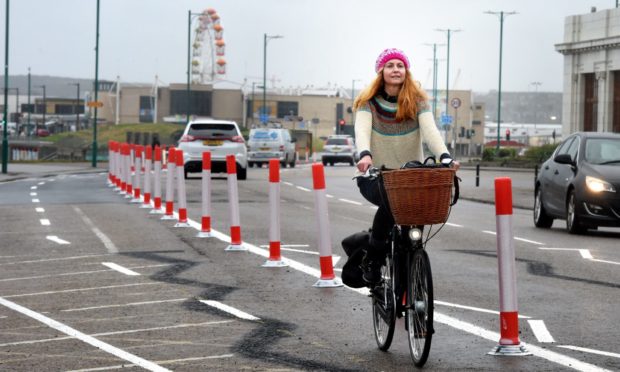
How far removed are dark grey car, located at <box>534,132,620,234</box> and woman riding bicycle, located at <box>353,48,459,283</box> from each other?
11.2 metres

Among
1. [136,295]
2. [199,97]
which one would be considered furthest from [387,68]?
[199,97]

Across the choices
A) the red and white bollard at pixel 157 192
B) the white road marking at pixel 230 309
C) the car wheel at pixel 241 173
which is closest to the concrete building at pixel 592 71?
the car wheel at pixel 241 173

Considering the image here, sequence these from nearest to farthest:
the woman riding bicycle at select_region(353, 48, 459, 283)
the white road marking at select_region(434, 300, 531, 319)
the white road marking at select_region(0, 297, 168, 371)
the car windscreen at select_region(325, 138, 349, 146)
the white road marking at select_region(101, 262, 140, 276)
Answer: the white road marking at select_region(0, 297, 168, 371) < the woman riding bicycle at select_region(353, 48, 459, 283) < the white road marking at select_region(434, 300, 531, 319) < the white road marking at select_region(101, 262, 140, 276) < the car windscreen at select_region(325, 138, 349, 146)

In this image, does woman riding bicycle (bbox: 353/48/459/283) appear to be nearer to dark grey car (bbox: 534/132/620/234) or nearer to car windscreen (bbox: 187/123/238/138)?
dark grey car (bbox: 534/132/620/234)

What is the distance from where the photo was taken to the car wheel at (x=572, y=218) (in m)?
19.8

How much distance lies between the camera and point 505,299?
27.5 feet

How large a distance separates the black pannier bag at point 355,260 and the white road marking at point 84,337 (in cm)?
148

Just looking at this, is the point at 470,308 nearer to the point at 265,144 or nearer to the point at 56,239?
the point at 56,239

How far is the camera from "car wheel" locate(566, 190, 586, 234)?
19.8 meters

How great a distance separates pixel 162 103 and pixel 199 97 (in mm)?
9631

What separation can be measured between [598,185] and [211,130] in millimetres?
21236

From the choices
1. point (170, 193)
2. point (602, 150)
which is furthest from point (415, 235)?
point (170, 193)

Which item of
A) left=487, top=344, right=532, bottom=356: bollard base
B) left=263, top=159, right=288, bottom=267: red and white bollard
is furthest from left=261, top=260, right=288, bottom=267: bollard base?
left=487, top=344, right=532, bottom=356: bollard base

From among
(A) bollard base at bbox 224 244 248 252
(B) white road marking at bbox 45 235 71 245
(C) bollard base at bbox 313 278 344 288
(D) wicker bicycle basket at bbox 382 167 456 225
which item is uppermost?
(D) wicker bicycle basket at bbox 382 167 456 225
